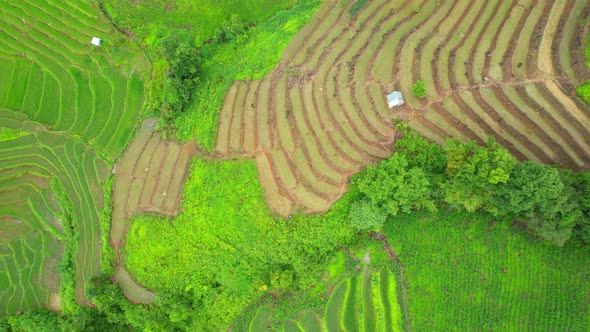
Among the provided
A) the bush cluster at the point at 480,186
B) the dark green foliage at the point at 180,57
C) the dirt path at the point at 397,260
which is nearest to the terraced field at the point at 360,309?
the dirt path at the point at 397,260

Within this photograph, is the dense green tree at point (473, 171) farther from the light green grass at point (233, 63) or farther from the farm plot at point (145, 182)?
the farm plot at point (145, 182)

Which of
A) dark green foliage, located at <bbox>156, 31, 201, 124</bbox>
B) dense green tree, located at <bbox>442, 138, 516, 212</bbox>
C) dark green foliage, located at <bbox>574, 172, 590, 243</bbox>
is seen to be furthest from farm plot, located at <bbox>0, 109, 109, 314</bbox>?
dark green foliage, located at <bbox>574, 172, 590, 243</bbox>

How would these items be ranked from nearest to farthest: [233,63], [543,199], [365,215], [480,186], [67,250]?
1. [543,199]
2. [480,186]
3. [365,215]
4. [233,63]
5. [67,250]

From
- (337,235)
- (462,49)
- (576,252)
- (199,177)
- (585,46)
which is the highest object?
(462,49)

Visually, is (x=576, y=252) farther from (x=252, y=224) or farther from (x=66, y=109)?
(x=66, y=109)

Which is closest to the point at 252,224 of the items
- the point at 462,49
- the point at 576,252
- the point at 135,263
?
the point at 135,263

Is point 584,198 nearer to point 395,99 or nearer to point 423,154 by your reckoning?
point 423,154

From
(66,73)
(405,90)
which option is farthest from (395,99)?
(66,73)
